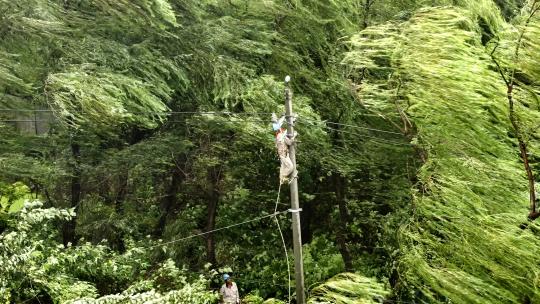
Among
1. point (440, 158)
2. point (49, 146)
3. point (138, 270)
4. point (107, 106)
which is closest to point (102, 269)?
point (138, 270)

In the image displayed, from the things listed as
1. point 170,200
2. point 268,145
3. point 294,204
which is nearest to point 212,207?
point 170,200

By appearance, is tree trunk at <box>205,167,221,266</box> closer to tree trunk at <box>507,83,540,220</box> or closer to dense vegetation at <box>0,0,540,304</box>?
dense vegetation at <box>0,0,540,304</box>

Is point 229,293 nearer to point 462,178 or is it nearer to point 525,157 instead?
point 462,178

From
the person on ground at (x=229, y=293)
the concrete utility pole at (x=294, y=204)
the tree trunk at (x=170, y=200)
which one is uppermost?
the concrete utility pole at (x=294, y=204)

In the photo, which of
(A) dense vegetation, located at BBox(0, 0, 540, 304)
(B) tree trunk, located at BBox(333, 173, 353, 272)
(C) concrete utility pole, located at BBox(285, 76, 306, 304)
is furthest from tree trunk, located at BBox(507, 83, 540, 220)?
(B) tree trunk, located at BBox(333, 173, 353, 272)

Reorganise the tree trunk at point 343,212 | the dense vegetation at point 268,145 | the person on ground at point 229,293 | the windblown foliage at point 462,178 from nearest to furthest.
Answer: the windblown foliage at point 462,178
the dense vegetation at point 268,145
the person on ground at point 229,293
the tree trunk at point 343,212

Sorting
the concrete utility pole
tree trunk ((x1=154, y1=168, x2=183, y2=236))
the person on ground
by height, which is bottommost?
the person on ground

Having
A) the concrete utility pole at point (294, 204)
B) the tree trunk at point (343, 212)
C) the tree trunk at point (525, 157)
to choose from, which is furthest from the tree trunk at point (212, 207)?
the tree trunk at point (525, 157)

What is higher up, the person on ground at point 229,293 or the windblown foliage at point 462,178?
the windblown foliage at point 462,178

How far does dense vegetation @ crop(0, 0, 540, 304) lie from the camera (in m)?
5.93

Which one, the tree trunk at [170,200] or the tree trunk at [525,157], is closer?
the tree trunk at [525,157]

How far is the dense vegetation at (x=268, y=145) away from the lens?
593 cm

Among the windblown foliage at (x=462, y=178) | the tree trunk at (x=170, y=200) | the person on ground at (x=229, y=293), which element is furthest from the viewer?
the tree trunk at (x=170, y=200)

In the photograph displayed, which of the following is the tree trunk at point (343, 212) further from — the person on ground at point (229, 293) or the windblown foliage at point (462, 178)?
the windblown foliage at point (462, 178)
